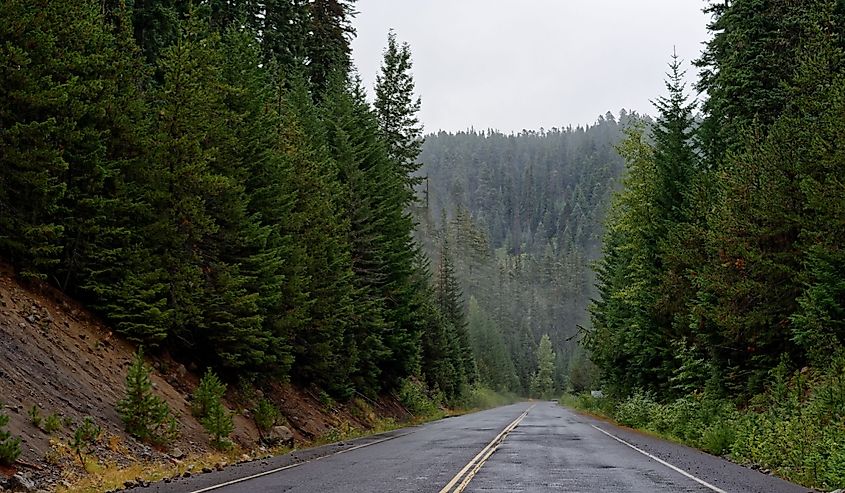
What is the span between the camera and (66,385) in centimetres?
1570

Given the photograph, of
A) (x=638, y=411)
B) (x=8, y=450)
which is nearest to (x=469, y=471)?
(x=8, y=450)

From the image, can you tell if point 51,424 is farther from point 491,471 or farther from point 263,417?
point 263,417

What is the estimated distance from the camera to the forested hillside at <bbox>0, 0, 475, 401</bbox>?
17.1 metres

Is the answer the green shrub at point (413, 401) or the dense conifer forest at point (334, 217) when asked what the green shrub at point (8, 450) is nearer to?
the dense conifer forest at point (334, 217)

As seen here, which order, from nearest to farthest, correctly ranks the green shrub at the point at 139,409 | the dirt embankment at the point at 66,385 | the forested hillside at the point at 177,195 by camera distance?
the dirt embankment at the point at 66,385 → the green shrub at the point at 139,409 → the forested hillside at the point at 177,195

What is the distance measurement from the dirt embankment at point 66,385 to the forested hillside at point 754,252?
13241 millimetres

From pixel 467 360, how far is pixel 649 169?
48.2 m

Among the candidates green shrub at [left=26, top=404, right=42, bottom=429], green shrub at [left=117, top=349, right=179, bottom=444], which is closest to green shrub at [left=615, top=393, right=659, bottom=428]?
green shrub at [left=117, top=349, right=179, bottom=444]

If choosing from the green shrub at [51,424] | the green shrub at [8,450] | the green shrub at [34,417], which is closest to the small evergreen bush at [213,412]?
the green shrub at [51,424]

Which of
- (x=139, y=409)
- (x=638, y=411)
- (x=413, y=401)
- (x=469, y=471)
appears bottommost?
(x=413, y=401)

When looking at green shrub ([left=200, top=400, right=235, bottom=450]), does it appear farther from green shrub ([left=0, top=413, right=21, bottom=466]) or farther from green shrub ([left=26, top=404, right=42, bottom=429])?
green shrub ([left=0, top=413, right=21, bottom=466])

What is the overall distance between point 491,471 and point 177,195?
11.4 meters

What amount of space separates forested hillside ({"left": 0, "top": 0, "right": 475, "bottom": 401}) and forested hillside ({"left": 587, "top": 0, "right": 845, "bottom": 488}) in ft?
44.1

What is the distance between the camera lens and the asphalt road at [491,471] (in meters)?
12.4
